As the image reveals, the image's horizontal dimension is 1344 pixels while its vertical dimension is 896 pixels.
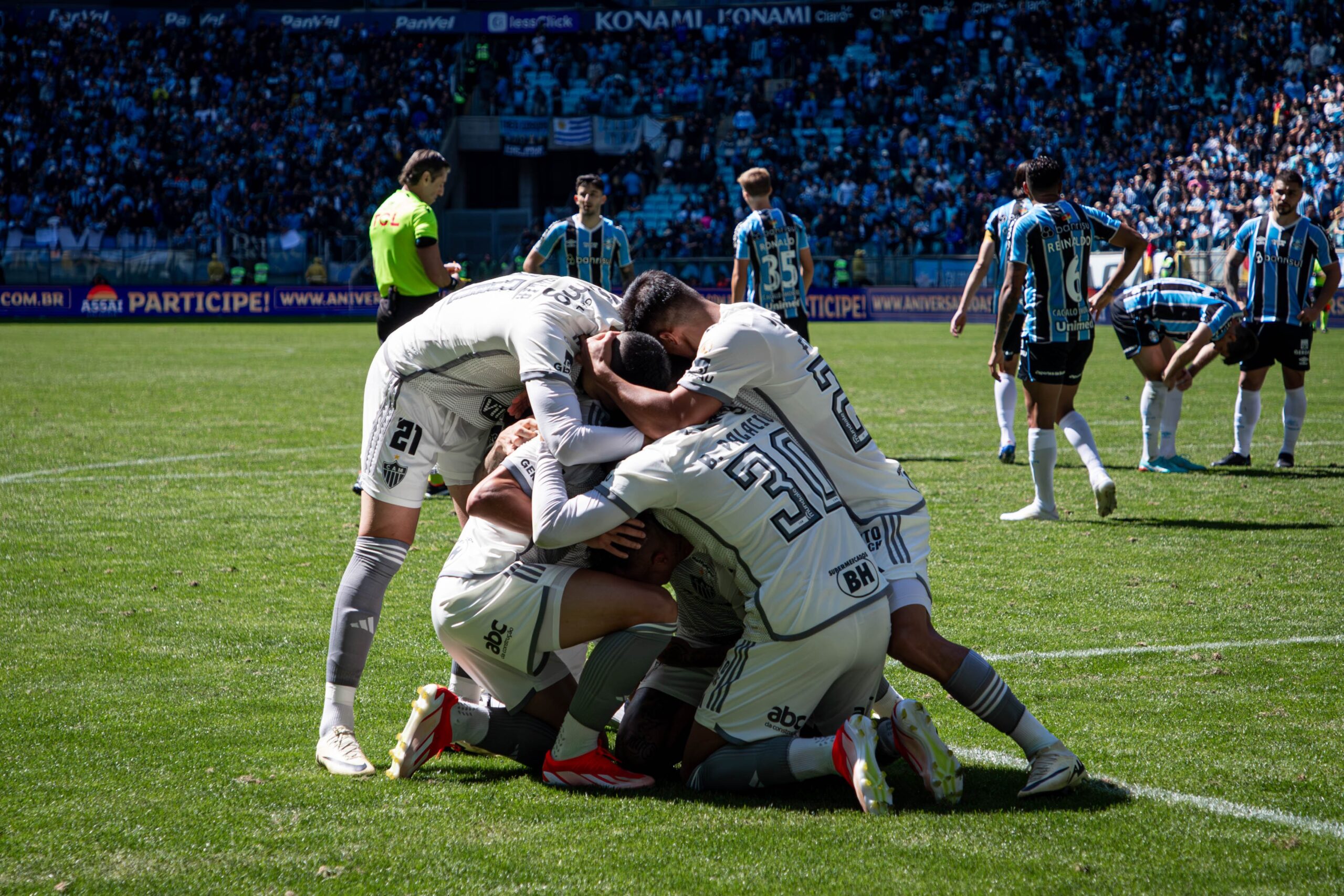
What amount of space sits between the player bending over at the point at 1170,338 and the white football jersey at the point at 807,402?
6.02 m

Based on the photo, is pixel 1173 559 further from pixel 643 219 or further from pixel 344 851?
pixel 643 219

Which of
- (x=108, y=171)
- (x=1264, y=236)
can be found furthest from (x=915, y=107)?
(x=1264, y=236)

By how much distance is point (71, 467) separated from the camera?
1002 cm

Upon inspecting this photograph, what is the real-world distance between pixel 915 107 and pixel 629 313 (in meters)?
39.9

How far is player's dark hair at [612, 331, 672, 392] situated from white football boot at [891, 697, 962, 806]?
4.11 feet

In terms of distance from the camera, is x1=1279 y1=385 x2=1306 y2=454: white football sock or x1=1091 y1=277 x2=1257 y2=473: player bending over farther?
x1=1279 y1=385 x2=1306 y2=454: white football sock

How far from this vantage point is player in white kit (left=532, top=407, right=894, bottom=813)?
3596mm

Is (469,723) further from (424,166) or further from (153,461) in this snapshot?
(153,461)

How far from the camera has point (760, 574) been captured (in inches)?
143

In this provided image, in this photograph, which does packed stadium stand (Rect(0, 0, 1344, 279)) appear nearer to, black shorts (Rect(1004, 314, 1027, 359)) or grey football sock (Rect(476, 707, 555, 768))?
black shorts (Rect(1004, 314, 1027, 359))

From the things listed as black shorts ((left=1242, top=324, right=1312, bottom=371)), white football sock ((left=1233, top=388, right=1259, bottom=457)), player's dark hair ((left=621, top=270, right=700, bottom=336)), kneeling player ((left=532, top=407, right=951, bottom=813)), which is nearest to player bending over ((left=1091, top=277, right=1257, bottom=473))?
black shorts ((left=1242, top=324, right=1312, bottom=371))

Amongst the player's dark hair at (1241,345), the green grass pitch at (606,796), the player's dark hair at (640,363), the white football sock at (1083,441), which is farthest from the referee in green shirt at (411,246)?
the player's dark hair at (1241,345)

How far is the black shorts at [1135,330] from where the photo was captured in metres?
10.3

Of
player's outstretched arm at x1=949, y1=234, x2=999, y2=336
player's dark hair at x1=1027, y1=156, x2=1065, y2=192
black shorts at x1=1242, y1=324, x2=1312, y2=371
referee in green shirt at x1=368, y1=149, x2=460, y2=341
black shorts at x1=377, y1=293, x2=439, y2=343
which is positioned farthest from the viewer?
black shorts at x1=1242, y1=324, x2=1312, y2=371
